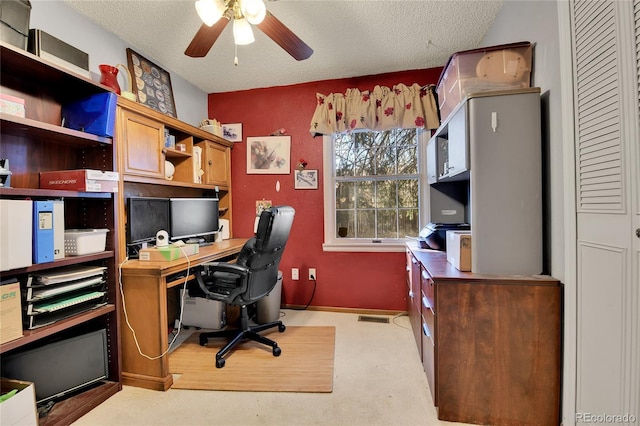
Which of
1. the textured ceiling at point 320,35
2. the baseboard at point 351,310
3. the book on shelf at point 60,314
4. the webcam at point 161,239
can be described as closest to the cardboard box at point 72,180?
the webcam at point 161,239

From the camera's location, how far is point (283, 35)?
5.38 ft

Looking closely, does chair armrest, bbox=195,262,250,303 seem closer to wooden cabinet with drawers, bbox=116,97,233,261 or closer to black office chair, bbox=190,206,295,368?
black office chair, bbox=190,206,295,368

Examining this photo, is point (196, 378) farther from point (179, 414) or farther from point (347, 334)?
point (347, 334)

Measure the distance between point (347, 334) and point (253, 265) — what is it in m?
1.11

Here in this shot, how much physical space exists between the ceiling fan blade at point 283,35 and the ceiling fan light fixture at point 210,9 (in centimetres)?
23

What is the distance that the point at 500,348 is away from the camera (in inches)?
53.5

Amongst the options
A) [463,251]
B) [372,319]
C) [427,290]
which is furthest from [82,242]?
[372,319]

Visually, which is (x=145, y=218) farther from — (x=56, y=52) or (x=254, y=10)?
(x=254, y=10)

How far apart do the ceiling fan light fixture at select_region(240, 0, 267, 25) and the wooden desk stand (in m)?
1.51

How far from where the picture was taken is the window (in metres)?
2.89

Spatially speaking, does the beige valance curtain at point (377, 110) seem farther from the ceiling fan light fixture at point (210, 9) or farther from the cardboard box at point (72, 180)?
the cardboard box at point (72, 180)

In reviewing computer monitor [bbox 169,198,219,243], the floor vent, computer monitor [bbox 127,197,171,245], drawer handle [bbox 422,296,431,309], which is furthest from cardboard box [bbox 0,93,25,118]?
the floor vent

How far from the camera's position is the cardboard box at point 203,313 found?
2.46 metres

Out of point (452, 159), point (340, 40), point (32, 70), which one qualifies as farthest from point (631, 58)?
point (32, 70)
